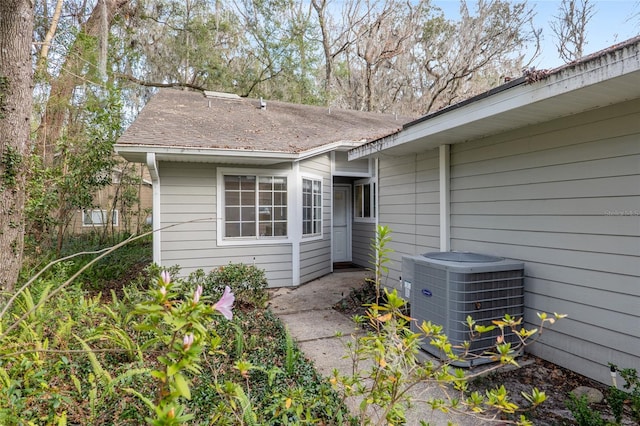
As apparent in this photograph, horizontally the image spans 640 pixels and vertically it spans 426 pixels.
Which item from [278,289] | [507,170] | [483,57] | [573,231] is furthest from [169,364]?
[483,57]

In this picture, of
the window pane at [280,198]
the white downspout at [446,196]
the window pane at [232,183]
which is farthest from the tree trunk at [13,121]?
the white downspout at [446,196]

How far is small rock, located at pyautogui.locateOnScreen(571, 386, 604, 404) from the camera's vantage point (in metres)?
2.59

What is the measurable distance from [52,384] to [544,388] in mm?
3961

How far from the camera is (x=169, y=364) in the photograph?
1032 mm

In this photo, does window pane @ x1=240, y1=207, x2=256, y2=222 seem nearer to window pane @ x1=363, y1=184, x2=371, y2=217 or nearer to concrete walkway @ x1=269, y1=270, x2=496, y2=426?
concrete walkway @ x1=269, y1=270, x2=496, y2=426

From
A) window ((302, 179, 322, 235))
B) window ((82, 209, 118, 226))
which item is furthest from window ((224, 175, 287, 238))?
window ((82, 209, 118, 226))

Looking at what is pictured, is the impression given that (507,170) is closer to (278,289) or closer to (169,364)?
(169,364)

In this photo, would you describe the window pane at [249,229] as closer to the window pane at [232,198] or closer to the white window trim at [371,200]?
the window pane at [232,198]

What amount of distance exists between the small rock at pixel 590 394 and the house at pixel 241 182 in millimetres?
4758

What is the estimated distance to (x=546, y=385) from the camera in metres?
2.85

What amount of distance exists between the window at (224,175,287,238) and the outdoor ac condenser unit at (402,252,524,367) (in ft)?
12.2

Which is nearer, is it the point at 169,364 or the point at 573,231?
the point at 169,364

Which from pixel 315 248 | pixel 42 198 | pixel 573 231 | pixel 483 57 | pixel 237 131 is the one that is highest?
pixel 483 57

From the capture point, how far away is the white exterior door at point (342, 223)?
30.0ft
